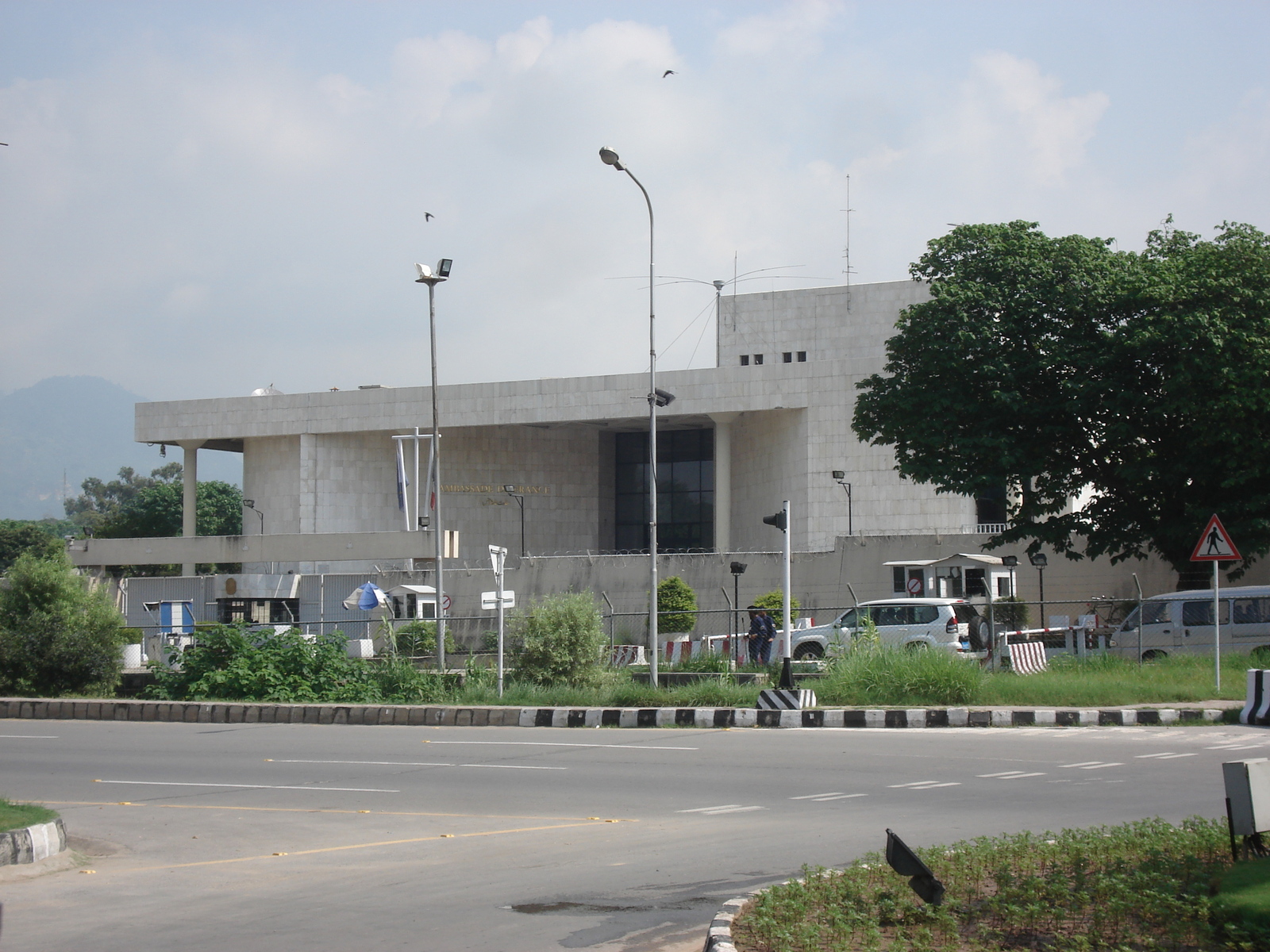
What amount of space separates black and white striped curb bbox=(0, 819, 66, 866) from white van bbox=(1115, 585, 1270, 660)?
21.0 metres

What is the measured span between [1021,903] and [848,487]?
144 feet

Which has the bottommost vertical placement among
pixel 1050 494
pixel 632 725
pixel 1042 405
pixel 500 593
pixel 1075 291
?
pixel 632 725

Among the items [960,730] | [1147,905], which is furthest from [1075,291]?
[1147,905]

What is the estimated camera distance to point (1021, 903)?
5562 mm

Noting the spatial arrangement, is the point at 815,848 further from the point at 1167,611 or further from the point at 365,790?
the point at 1167,611

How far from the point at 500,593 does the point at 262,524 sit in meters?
46.8

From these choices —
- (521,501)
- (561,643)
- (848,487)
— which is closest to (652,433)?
(561,643)

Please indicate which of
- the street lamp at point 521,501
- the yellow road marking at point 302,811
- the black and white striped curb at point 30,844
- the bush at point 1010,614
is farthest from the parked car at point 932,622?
the street lamp at point 521,501

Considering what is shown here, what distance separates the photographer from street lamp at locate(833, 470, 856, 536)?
48.3 metres

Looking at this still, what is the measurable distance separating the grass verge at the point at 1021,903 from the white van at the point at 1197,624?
739 inches

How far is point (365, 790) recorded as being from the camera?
11086 mm

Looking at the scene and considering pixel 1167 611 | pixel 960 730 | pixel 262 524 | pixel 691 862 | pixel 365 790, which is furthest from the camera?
pixel 262 524

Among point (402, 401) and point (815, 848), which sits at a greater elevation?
point (402, 401)

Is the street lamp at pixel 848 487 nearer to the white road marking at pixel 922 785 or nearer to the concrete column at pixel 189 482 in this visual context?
the concrete column at pixel 189 482
